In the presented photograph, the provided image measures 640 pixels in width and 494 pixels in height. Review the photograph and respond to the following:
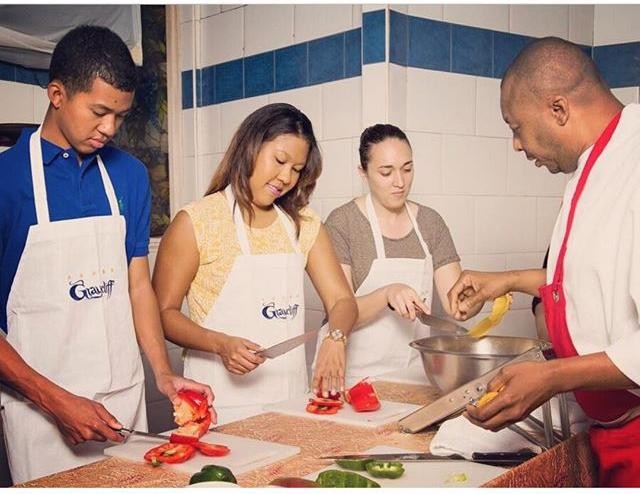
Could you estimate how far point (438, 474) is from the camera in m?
0.86

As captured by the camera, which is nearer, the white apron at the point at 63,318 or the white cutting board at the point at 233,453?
the white cutting board at the point at 233,453

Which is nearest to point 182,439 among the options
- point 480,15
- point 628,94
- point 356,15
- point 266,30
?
point 266,30

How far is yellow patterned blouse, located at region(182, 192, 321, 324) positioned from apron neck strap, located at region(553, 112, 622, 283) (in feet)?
2.13

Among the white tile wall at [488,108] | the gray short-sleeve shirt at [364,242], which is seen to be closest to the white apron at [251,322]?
the gray short-sleeve shirt at [364,242]

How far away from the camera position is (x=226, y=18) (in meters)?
1.69

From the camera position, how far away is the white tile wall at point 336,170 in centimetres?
187

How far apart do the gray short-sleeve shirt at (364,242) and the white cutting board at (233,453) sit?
0.85 m

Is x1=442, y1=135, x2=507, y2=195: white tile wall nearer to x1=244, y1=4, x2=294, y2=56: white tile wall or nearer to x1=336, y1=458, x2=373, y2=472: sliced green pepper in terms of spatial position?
x1=244, y1=4, x2=294, y2=56: white tile wall

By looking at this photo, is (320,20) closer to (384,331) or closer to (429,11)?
(429,11)

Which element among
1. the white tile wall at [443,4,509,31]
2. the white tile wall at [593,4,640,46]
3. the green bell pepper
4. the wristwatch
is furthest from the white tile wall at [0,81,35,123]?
the white tile wall at [593,4,640,46]

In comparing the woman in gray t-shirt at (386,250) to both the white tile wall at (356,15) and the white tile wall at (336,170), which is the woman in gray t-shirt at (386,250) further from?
the white tile wall at (356,15)

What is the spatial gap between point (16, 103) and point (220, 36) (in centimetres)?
57

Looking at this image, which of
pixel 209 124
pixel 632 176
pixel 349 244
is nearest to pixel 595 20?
pixel 349 244

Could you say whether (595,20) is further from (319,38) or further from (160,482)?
(160,482)
